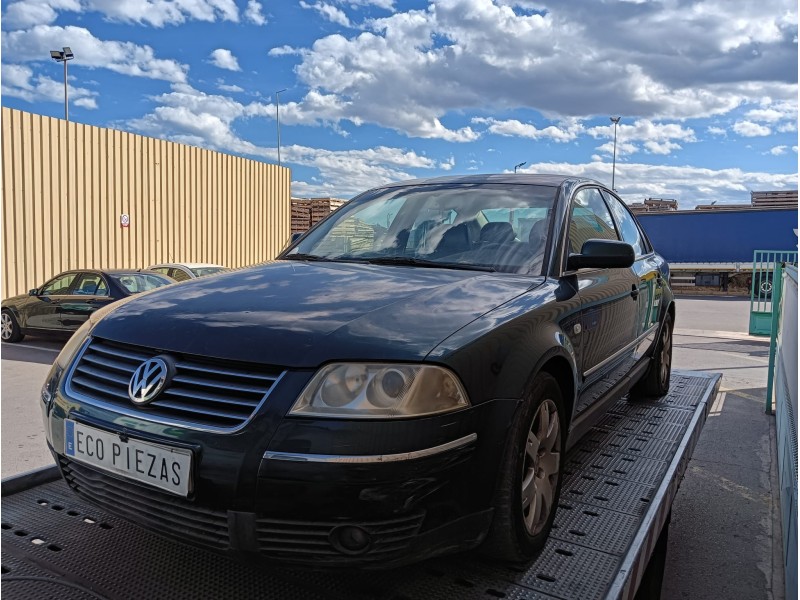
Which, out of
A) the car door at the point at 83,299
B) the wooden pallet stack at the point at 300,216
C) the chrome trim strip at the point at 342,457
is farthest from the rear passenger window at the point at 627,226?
the wooden pallet stack at the point at 300,216

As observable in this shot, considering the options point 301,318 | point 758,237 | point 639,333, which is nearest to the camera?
point 301,318

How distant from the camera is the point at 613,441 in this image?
10.6 feet

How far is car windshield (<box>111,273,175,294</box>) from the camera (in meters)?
9.20

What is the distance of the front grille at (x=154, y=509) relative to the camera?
175 cm

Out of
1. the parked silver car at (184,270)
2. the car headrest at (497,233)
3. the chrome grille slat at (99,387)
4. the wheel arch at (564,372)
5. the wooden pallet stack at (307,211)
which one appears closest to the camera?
the chrome grille slat at (99,387)

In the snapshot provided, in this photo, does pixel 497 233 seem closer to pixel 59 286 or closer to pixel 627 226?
pixel 627 226

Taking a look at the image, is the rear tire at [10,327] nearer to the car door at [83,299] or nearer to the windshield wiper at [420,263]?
the car door at [83,299]

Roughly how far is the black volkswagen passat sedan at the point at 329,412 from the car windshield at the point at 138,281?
7210mm

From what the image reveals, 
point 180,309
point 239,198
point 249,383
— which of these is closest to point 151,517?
point 249,383

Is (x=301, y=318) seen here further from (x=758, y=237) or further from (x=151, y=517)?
(x=758, y=237)

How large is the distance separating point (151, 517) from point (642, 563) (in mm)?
1577

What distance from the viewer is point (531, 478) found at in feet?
7.11

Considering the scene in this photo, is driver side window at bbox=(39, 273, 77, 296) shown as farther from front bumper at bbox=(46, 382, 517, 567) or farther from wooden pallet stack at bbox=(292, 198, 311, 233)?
wooden pallet stack at bbox=(292, 198, 311, 233)

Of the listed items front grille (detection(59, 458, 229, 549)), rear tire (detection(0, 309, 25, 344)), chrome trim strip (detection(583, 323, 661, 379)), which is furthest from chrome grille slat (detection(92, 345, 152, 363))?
rear tire (detection(0, 309, 25, 344))
